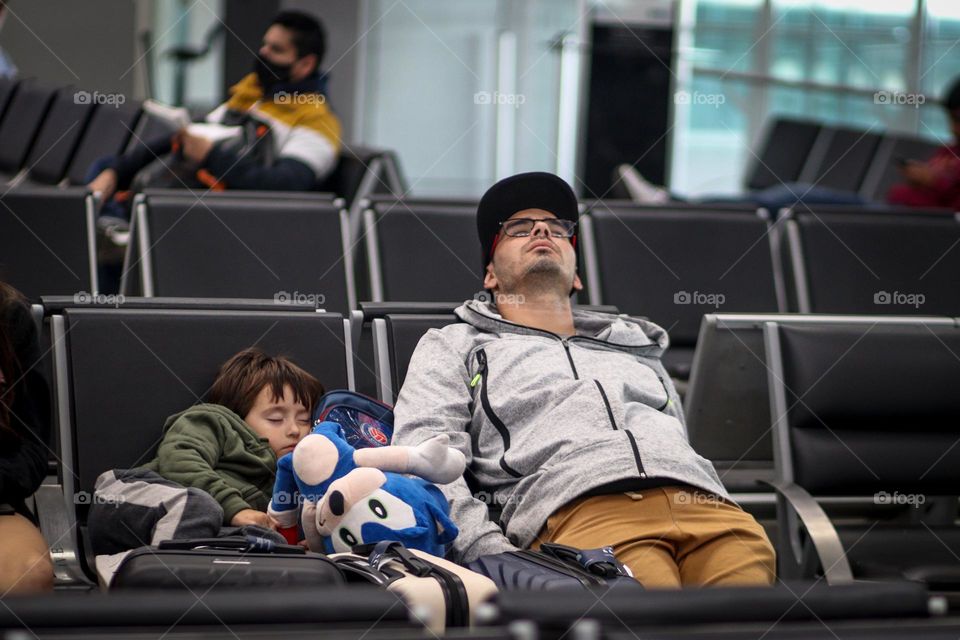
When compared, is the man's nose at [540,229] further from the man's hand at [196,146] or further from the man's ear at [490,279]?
the man's hand at [196,146]

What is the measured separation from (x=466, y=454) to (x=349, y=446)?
1.11 ft

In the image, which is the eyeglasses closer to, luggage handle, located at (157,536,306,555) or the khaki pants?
the khaki pants

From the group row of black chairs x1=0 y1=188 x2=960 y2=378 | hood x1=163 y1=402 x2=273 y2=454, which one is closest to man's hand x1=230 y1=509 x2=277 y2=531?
hood x1=163 y1=402 x2=273 y2=454

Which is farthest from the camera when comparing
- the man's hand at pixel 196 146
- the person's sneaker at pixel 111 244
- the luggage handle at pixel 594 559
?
the man's hand at pixel 196 146

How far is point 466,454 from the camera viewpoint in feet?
7.52

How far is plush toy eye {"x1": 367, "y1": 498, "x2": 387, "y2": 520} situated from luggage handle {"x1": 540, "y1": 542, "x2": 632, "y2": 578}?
0.94 ft

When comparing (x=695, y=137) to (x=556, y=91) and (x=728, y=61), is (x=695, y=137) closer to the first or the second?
(x=728, y=61)

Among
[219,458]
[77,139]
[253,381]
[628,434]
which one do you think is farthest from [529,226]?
[77,139]

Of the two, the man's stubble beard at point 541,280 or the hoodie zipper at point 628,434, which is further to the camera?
the man's stubble beard at point 541,280

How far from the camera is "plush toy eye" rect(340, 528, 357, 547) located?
192cm

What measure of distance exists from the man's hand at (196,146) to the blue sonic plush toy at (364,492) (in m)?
2.35

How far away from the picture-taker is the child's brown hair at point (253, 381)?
2.27 metres

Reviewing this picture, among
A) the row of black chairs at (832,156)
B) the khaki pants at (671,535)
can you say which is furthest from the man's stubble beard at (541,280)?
the row of black chairs at (832,156)

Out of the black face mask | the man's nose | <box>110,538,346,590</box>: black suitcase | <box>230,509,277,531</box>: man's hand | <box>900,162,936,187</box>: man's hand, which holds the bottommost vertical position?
<box>110,538,346,590</box>: black suitcase
